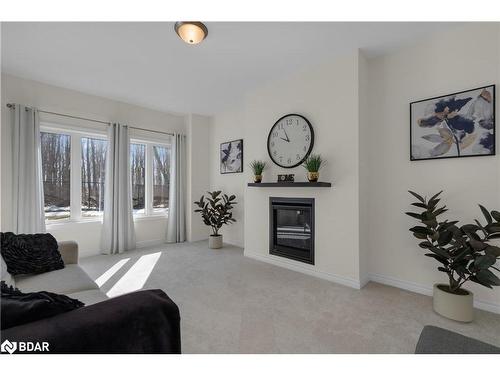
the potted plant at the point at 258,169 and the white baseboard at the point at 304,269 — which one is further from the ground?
the potted plant at the point at 258,169

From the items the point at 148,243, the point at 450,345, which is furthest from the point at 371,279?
the point at 148,243

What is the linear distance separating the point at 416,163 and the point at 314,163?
1.03 m

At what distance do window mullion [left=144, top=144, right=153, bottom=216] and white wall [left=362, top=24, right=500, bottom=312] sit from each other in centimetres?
375

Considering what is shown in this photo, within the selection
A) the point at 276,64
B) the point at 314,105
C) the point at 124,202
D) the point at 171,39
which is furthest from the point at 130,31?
the point at 124,202

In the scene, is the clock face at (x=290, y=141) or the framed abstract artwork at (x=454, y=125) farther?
the clock face at (x=290, y=141)

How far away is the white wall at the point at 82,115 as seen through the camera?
3.07m

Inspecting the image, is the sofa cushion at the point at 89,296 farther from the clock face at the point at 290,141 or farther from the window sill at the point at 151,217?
the window sill at the point at 151,217

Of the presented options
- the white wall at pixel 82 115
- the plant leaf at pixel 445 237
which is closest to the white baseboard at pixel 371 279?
the plant leaf at pixel 445 237

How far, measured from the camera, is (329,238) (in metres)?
2.84

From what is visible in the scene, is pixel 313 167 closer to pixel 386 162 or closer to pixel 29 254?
pixel 386 162

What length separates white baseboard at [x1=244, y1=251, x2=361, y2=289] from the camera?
8.63 feet

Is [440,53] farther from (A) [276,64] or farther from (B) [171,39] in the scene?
(B) [171,39]

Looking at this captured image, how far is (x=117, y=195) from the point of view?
3.93 metres
